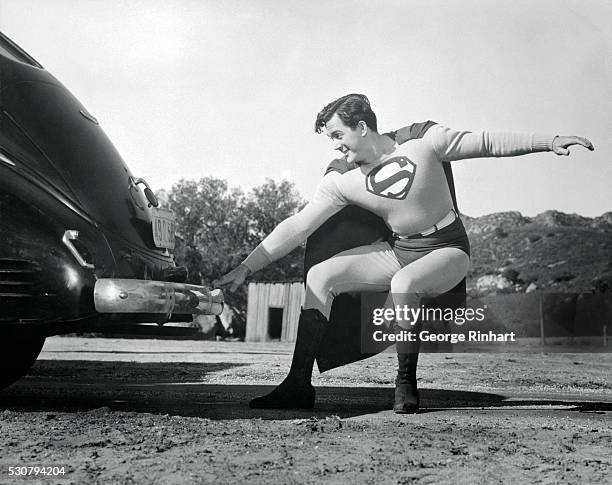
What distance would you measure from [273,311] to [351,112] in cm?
1716

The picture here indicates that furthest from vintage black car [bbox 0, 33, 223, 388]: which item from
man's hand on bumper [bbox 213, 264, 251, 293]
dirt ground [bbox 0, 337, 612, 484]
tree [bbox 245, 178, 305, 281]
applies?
tree [bbox 245, 178, 305, 281]

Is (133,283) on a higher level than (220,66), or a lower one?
lower

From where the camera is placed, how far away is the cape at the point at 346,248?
205 inches

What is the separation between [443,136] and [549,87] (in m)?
3.03

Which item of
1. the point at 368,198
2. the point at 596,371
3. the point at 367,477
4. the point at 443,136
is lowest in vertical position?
the point at 367,477

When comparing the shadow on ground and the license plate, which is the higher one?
the license plate

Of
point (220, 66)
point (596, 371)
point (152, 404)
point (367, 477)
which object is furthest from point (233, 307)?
point (367, 477)

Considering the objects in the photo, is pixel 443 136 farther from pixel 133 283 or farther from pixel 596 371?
pixel 596 371

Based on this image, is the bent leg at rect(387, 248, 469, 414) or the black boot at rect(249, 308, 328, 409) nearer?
the bent leg at rect(387, 248, 469, 414)

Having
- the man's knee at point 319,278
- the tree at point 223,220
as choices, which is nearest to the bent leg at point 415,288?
the man's knee at point 319,278

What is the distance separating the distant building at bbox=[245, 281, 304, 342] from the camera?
816 inches

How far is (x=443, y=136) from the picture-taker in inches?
200

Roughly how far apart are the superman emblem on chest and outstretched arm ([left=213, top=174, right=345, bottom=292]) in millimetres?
288

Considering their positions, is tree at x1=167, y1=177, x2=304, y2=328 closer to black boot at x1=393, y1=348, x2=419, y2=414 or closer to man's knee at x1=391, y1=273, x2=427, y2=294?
man's knee at x1=391, y1=273, x2=427, y2=294
